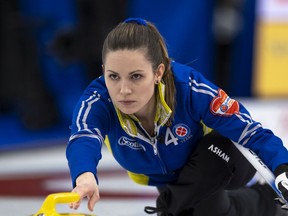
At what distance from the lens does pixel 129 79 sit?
216cm

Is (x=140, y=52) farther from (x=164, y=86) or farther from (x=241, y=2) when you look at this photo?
(x=241, y=2)

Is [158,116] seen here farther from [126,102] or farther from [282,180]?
[282,180]

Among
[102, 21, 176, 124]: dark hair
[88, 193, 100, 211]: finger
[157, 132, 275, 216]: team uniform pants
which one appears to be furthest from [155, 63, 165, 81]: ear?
[88, 193, 100, 211]: finger

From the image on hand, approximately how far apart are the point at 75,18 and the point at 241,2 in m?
1.38

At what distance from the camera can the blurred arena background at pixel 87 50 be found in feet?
15.8

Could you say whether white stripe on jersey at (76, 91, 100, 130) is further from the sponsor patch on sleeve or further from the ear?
the sponsor patch on sleeve

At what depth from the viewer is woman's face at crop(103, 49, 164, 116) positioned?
2.14 meters

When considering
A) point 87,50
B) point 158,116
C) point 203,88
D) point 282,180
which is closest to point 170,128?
point 158,116

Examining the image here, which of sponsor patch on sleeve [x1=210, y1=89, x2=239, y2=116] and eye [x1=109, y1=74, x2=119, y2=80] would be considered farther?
sponsor patch on sleeve [x1=210, y1=89, x2=239, y2=116]

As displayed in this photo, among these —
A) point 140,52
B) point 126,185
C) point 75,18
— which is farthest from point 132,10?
point 140,52

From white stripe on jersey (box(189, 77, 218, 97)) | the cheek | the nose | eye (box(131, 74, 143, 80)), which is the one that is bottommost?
white stripe on jersey (box(189, 77, 218, 97))

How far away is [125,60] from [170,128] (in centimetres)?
40

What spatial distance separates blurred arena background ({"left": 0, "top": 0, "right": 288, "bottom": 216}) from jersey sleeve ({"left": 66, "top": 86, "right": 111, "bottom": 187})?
210cm

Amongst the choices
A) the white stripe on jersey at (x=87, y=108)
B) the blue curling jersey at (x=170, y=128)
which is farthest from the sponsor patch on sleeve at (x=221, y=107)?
the white stripe on jersey at (x=87, y=108)
